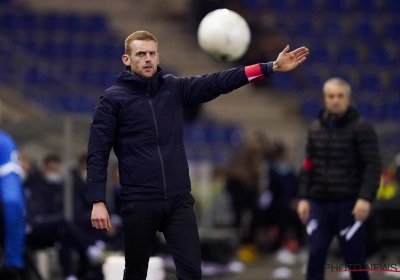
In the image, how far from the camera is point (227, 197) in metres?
14.8

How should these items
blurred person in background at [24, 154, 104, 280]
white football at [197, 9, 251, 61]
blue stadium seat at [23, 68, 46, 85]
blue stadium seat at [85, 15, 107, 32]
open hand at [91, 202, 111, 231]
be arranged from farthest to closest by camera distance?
blue stadium seat at [85, 15, 107, 32] < blue stadium seat at [23, 68, 46, 85] < blurred person in background at [24, 154, 104, 280] < white football at [197, 9, 251, 61] < open hand at [91, 202, 111, 231]

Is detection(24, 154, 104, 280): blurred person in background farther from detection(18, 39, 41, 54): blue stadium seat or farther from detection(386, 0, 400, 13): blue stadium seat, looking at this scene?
detection(386, 0, 400, 13): blue stadium seat

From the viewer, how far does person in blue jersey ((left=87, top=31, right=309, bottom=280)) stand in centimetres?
600

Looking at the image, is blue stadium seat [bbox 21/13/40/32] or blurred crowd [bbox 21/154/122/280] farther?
blue stadium seat [bbox 21/13/40/32]

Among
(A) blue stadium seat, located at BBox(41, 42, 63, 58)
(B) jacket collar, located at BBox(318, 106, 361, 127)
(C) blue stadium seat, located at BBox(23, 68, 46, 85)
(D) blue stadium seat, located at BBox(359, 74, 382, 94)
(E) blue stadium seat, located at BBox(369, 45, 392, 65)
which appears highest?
(A) blue stadium seat, located at BBox(41, 42, 63, 58)

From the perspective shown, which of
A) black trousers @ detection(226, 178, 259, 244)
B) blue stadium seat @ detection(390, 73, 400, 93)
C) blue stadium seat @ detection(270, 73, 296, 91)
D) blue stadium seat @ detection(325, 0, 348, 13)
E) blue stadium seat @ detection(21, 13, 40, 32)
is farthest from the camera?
blue stadium seat @ detection(325, 0, 348, 13)

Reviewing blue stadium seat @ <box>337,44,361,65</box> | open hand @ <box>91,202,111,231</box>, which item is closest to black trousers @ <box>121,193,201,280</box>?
open hand @ <box>91,202,111,231</box>

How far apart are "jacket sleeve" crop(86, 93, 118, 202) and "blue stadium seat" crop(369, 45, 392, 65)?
14726 mm

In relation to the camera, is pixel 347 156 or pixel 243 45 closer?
pixel 243 45

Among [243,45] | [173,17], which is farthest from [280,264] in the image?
[173,17]

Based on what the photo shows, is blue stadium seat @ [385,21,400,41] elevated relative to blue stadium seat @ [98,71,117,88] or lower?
elevated

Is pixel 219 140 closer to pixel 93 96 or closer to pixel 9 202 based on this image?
pixel 93 96

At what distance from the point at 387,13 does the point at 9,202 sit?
15.4 metres

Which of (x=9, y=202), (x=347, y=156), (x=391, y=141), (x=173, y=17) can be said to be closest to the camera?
(x=9, y=202)
